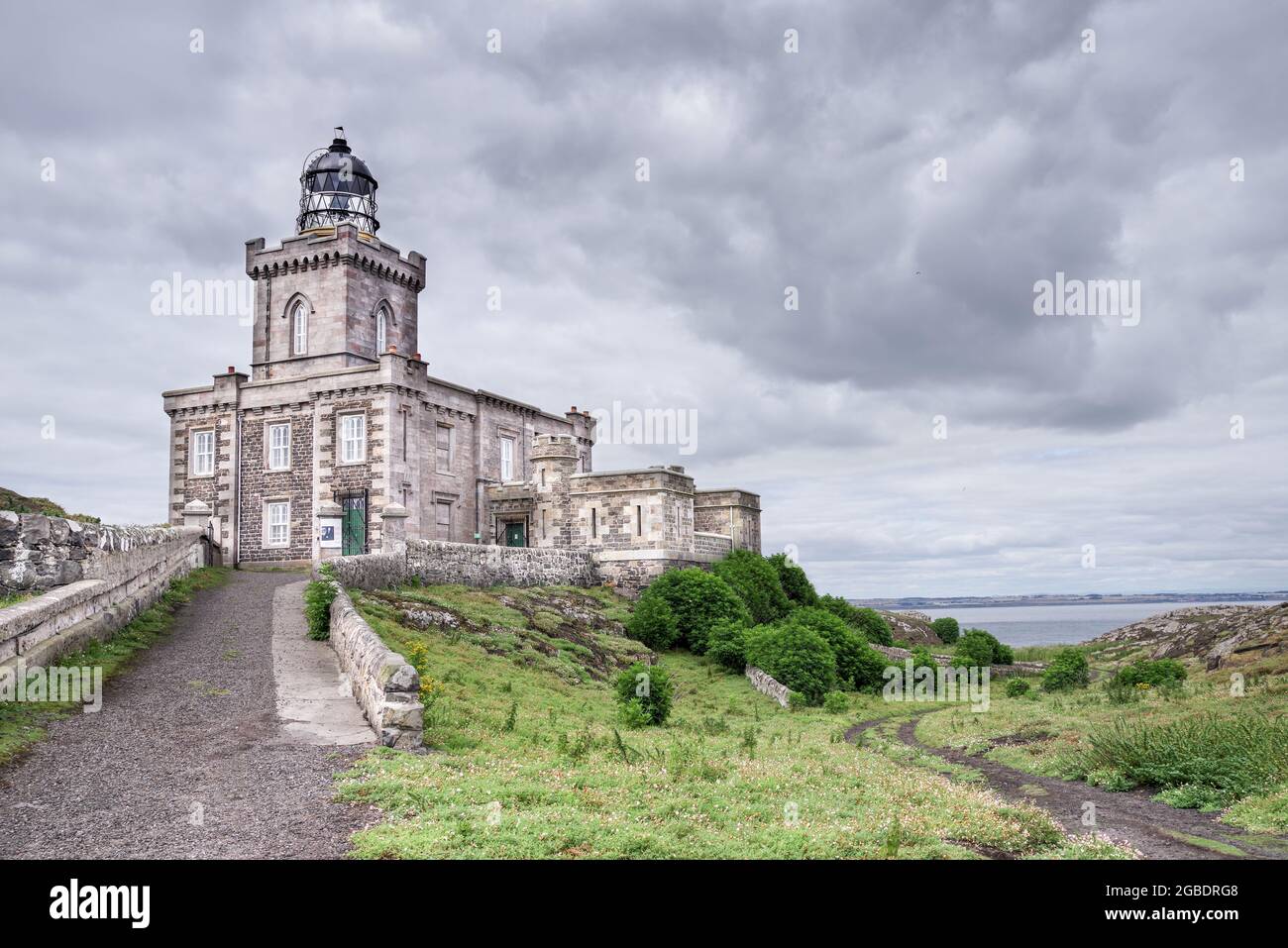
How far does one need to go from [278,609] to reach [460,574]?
10.4 metres

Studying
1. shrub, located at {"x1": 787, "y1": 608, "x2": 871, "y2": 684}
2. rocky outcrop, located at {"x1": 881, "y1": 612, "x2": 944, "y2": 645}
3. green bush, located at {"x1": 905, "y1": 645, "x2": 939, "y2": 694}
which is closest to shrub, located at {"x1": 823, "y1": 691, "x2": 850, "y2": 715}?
shrub, located at {"x1": 787, "y1": 608, "x2": 871, "y2": 684}

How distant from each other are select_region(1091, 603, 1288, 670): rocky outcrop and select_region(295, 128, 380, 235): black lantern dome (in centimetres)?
4103

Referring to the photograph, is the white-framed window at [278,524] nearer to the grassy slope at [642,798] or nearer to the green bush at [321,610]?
the green bush at [321,610]

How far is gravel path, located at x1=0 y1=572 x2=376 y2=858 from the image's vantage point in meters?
6.93

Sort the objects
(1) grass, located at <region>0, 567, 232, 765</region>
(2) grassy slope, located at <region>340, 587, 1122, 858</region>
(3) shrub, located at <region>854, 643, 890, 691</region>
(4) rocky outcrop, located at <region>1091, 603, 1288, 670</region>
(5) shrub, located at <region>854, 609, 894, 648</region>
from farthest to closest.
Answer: (5) shrub, located at <region>854, 609, 894, 648</region> < (3) shrub, located at <region>854, 643, 890, 691</region> < (4) rocky outcrop, located at <region>1091, 603, 1288, 670</region> < (1) grass, located at <region>0, 567, 232, 765</region> < (2) grassy slope, located at <region>340, 587, 1122, 858</region>

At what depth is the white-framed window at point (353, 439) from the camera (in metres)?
37.2

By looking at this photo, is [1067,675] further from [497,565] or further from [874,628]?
[497,565]

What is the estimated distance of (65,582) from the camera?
14500mm

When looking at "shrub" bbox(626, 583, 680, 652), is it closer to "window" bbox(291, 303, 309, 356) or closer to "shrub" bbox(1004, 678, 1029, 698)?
"shrub" bbox(1004, 678, 1029, 698)

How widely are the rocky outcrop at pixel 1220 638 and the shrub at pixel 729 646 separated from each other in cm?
1521

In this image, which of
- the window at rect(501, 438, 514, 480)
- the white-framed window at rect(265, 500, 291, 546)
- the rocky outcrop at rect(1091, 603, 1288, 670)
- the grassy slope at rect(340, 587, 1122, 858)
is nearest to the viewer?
the grassy slope at rect(340, 587, 1122, 858)

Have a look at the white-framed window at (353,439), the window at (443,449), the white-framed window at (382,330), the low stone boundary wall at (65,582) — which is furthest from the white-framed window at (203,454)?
the low stone boundary wall at (65,582)
